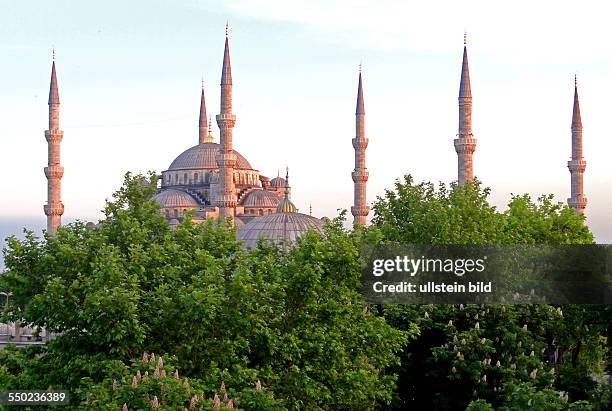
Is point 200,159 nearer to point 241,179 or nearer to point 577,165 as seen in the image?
point 241,179

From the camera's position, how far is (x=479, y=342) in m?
24.7

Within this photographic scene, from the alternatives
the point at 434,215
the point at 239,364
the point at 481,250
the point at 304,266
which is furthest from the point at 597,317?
the point at 239,364

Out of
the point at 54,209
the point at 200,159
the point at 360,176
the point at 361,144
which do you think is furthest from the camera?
the point at 200,159

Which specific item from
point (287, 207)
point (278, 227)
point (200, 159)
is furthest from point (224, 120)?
point (200, 159)

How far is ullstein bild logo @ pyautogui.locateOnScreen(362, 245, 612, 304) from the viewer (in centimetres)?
2700

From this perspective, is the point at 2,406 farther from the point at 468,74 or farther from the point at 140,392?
the point at 468,74

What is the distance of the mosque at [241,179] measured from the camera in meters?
65.7

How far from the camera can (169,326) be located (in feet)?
62.1

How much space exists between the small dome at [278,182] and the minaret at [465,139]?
3961 cm

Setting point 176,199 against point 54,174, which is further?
point 176,199

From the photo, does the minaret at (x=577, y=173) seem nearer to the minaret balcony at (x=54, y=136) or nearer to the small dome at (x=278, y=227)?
the small dome at (x=278, y=227)

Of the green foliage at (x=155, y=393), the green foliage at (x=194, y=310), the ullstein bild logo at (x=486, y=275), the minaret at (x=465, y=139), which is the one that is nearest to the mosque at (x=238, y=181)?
the minaret at (x=465, y=139)

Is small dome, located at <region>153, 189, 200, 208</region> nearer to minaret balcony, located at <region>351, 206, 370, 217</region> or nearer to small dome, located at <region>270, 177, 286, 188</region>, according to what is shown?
small dome, located at <region>270, 177, 286, 188</region>

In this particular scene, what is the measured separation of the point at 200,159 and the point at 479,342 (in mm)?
76048
